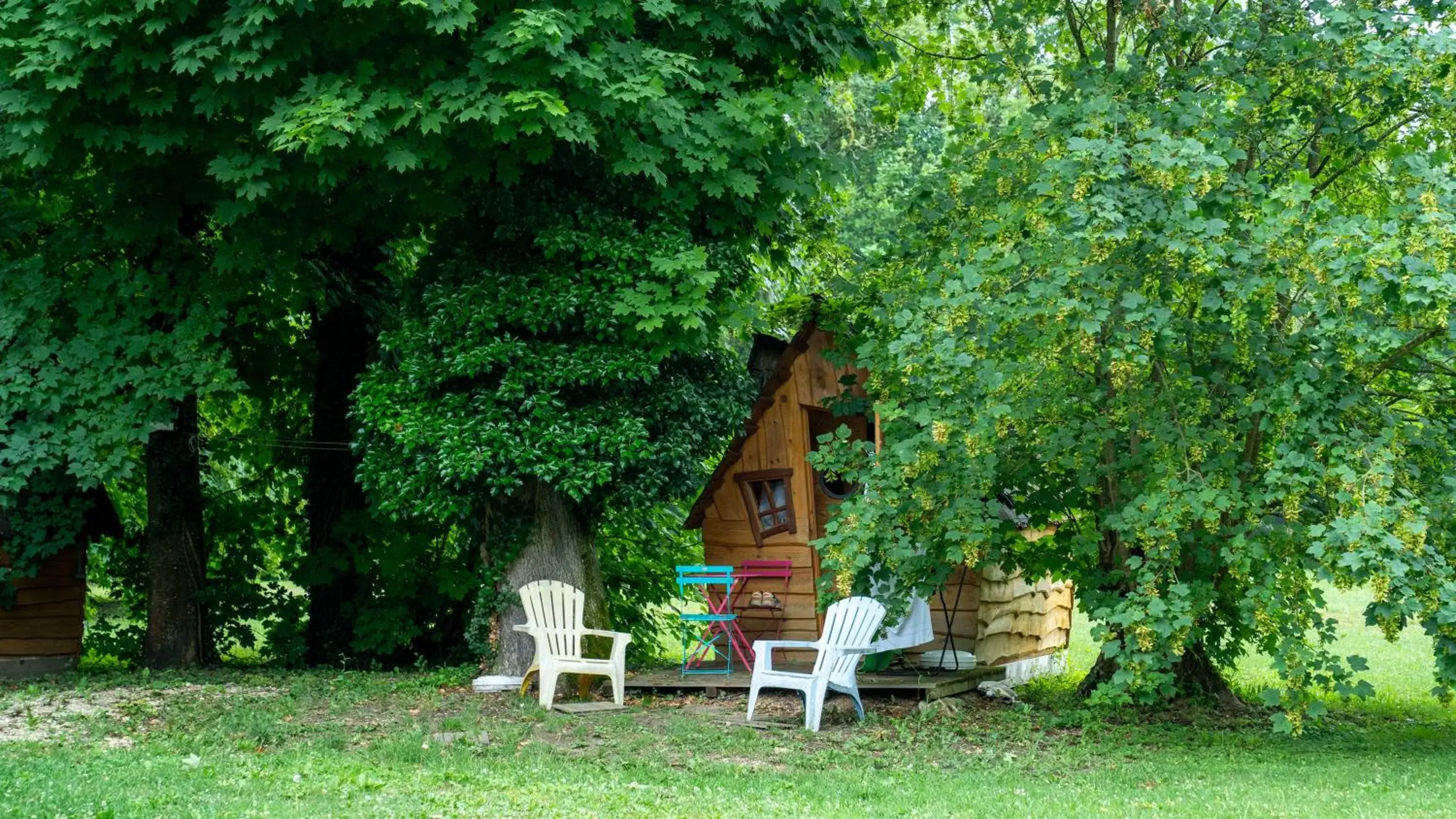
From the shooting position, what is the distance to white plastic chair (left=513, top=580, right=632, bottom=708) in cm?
1002

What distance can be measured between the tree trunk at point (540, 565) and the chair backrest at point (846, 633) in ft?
8.29

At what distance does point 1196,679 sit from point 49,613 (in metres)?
10.6

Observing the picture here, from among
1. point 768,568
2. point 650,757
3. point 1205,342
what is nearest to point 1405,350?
point 1205,342

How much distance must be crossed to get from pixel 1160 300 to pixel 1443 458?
212cm

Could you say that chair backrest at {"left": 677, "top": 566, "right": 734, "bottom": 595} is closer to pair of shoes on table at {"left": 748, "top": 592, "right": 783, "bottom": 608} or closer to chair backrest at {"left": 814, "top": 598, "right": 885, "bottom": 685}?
pair of shoes on table at {"left": 748, "top": 592, "right": 783, "bottom": 608}

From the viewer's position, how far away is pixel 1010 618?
12625mm

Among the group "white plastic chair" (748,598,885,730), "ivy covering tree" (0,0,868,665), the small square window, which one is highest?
"ivy covering tree" (0,0,868,665)

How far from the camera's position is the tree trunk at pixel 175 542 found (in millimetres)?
13156

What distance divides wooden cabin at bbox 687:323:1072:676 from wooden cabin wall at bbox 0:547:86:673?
20.3 feet

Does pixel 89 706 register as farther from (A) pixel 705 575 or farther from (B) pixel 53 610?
(A) pixel 705 575

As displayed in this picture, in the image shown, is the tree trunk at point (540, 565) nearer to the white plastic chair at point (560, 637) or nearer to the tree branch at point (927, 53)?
the white plastic chair at point (560, 637)

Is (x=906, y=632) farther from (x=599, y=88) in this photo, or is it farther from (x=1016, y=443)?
(x=599, y=88)

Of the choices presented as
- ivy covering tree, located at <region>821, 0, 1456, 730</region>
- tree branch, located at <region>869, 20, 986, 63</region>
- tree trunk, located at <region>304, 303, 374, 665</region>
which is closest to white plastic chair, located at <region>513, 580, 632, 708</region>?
ivy covering tree, located at <region>821, 0, 1456, 730</region>

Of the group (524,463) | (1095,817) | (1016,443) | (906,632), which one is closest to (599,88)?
(524,463)
